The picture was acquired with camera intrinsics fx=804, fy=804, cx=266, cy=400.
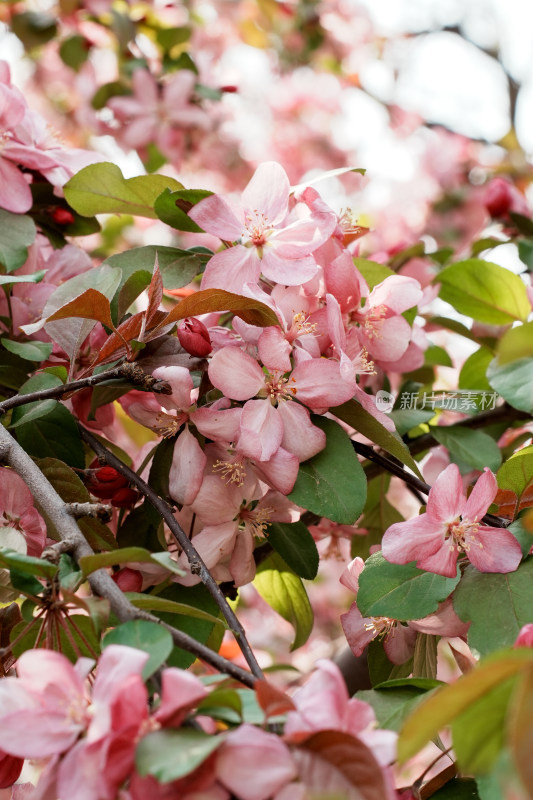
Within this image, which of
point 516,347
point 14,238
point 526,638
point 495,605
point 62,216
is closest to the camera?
point 516,347

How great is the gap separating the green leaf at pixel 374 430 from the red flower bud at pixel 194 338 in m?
0.12

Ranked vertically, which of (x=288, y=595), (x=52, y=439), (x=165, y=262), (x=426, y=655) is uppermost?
(x=165, y=262)

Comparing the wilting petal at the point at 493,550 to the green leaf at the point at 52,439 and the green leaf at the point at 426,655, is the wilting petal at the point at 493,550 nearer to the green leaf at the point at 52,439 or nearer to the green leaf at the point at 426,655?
the green leaf at the point at 426,655

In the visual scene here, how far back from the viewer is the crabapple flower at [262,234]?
0.68m

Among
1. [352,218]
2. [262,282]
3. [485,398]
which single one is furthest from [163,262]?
[485,398]

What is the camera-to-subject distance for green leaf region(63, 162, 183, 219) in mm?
770

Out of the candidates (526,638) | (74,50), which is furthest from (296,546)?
(74,50)

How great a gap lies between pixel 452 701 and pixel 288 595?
20.3 inches

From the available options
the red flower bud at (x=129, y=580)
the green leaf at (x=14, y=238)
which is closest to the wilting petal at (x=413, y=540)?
the red flower bud at (x=129, y=580)

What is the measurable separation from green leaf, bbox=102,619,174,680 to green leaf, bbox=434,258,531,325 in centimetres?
51

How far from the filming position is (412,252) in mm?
1054

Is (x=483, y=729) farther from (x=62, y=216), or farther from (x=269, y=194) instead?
(x=62, y=216)

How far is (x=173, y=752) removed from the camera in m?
0.38

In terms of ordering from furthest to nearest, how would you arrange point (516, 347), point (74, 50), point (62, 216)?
point (74, 50)
point (62, 216)
point (516, 347)
